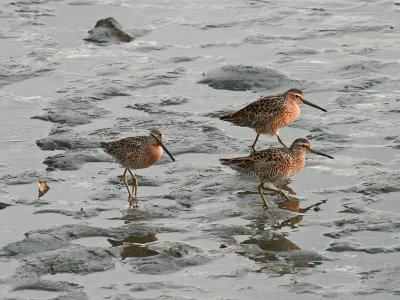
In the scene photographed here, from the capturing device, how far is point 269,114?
16.2 metres

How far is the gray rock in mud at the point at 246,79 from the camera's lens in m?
18.5

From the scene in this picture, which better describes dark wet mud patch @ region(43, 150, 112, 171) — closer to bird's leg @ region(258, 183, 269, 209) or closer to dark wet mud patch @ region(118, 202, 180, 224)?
dark wet mud patch @ region(118, 202, 180, 224)

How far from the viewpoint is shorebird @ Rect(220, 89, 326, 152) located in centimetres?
1617

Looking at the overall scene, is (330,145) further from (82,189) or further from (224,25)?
(224,25)

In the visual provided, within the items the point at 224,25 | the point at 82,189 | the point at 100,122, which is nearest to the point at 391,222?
the point at 82,189

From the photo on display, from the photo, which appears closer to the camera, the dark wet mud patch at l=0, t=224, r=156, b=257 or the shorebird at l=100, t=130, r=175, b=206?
the dark wet mud patch at l=0, t=224, r=156, b=257

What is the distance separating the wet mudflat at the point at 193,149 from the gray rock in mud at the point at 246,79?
3 centimetres

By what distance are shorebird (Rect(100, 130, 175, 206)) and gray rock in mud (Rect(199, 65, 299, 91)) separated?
12.9ft

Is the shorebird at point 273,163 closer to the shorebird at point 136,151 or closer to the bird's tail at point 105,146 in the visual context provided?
the shorebird at point 136,151

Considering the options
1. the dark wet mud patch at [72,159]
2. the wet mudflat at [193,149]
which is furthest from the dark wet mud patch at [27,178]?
the dark wet mud patch at [72,159]

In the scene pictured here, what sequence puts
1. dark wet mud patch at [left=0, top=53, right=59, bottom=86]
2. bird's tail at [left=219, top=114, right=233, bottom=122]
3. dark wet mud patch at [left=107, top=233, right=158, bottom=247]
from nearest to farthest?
dark wet mud patch at [left=107, top=233, right=158, bottom=247], bird's tail at [left=219, top=114, right=233, bottom=122], dark wet mud patch at [left=0, top=53, right=59, bottom=86]

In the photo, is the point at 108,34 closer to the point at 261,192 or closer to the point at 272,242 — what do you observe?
the point at 261,192

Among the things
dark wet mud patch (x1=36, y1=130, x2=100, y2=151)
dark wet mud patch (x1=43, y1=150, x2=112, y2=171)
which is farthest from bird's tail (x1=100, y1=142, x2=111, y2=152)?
dark wet mud patch (x1=36, y1=130, x2=100, y2=151)

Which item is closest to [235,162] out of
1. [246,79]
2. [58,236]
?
[58,236]
